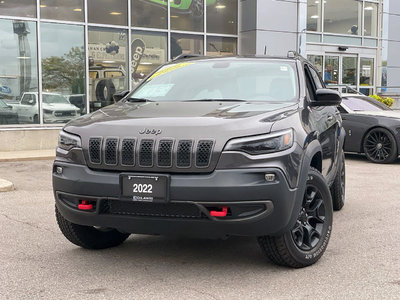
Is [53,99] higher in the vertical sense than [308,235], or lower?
higher

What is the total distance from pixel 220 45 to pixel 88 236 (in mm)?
12852

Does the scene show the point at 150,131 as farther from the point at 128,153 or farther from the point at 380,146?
the point at 380,146

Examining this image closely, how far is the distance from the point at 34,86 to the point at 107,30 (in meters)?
2.64

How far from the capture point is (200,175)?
144 inches

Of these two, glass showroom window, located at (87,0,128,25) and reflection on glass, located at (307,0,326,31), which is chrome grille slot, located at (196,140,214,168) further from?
reflection on glass, located at (307,0,326,31)

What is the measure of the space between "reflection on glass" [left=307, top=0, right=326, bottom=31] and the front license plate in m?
16.2

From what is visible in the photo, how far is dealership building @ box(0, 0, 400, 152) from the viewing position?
13.0 metres

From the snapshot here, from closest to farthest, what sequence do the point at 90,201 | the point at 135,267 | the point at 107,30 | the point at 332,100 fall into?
the point at 90,201 → the point at 135,267 → the point at 332,100 → the point at 107,30

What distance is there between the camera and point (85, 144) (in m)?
3.96

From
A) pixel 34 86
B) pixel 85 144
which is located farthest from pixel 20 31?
pixel 85 144

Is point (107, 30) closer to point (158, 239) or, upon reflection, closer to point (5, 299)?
point (158, 239)

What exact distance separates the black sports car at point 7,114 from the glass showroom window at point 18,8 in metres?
2.22

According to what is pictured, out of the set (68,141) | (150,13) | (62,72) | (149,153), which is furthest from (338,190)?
(150,13)

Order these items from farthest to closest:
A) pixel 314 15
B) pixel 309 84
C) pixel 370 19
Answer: pixel 370 19 → pixel 314 15 → pixel 309 84
